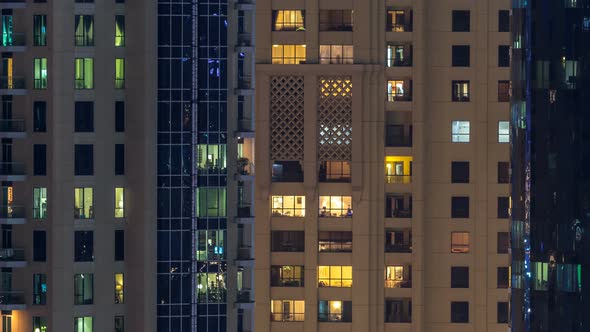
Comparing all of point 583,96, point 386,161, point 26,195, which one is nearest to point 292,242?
point 386,161

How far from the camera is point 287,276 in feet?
468

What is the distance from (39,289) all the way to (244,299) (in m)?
9.55

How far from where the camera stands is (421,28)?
14138 cm

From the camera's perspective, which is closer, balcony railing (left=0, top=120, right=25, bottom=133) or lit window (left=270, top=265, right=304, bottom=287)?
balcony railing (left=0, top=120, right=25, bottom=133)

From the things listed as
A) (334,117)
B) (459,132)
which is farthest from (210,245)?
(459,132)

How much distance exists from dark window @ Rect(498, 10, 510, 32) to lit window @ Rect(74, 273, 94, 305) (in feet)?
124

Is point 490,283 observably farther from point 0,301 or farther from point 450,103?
point 0,301

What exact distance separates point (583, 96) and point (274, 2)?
21977 millimetres

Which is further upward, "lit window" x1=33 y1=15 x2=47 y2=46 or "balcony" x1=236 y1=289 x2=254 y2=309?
"lit window" x1=33 y1=15 x2=47 y2=46

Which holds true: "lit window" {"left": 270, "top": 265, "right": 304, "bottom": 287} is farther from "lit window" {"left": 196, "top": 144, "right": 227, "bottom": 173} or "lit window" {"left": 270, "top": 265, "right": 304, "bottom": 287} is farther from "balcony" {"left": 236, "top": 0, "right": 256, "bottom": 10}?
"balcony" {"left": 236, "top": 0, "right": 256, "bottom": 10}

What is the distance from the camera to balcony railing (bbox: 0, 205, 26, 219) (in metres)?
112

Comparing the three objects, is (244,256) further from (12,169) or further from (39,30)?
(39,30)

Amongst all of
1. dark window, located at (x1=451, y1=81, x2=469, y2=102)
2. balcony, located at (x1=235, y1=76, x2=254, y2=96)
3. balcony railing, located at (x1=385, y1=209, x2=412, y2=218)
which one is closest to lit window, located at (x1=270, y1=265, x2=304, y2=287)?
balcony railing, located at (x1=385, y1=209, x2=412, y2=218)

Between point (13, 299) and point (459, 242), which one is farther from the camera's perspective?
point (459, 242)
